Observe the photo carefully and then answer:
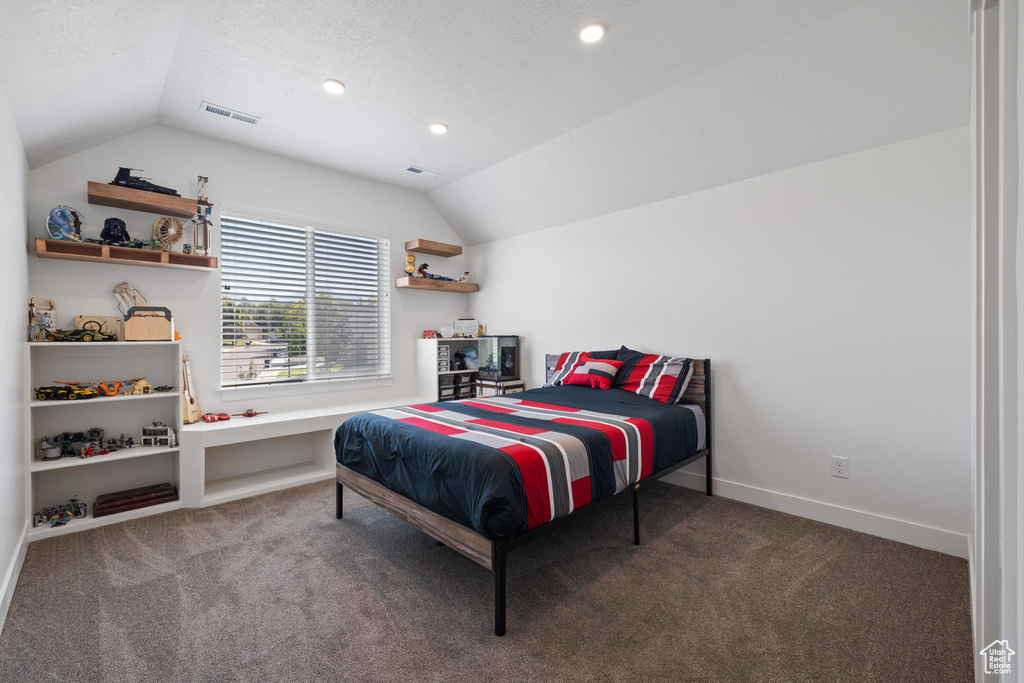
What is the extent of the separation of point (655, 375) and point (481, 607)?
81.4 inches

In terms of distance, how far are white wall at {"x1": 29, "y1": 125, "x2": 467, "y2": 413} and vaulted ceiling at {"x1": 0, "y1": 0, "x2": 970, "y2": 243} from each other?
0.54 ft

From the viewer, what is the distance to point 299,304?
162 inches

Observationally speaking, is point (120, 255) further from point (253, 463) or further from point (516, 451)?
point (516, 451)

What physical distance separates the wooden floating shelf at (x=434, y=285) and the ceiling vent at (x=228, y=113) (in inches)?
70.9

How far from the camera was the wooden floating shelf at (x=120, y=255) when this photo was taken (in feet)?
9.21

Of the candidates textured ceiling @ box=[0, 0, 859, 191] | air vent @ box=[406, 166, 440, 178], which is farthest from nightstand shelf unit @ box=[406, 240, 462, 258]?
textured ceiling @ box=[0, 0, 859, 191]

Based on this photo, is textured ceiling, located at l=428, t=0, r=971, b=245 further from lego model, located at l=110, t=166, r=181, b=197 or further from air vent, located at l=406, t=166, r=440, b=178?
lego model, located at l=110, t=166, r=181, b=197

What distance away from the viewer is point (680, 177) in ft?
11.2

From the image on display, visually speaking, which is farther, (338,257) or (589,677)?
(338,257)

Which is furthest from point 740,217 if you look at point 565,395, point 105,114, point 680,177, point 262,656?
point 105,114

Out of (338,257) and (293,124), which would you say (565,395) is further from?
(293,124)

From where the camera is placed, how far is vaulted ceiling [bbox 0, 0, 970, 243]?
2117mm

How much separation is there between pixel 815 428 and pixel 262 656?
319 centimetres

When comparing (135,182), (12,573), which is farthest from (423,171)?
(12,573)
